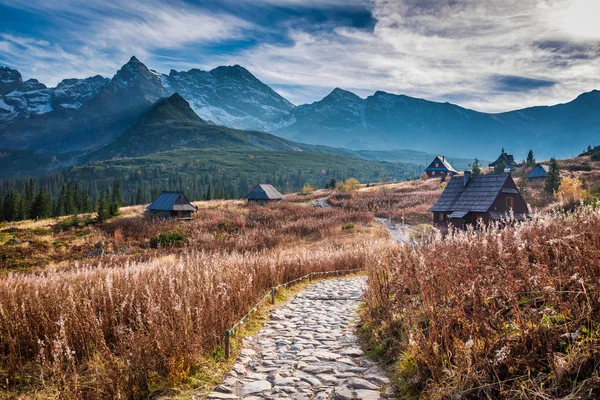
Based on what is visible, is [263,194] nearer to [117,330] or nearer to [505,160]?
[117,330]

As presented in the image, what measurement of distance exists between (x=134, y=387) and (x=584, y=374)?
5048 mm

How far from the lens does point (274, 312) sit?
1012cm

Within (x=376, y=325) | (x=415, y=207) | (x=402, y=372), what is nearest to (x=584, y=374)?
(x=402, y=372)

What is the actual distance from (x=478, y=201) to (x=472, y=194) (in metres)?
1.45

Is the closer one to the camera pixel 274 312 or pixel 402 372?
pixel 402 372

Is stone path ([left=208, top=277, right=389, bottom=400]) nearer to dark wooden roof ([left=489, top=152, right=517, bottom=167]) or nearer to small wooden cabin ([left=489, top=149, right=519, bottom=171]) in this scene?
small wooden cabin ([left=489, top=149, right=519, bottom=171])

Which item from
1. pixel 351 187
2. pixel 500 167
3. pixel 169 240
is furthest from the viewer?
pixel 500 167

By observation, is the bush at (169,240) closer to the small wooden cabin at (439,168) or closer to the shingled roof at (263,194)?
the shingled roof at (263,194)

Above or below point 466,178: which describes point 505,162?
above

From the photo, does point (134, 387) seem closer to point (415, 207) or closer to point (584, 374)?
point (584, 374)

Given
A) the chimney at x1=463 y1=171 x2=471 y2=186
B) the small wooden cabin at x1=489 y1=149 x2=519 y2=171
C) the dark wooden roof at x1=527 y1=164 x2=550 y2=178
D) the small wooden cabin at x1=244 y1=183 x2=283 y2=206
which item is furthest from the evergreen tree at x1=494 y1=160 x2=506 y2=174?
the chimney at x1=463 y1=171 x2=471 y2=186

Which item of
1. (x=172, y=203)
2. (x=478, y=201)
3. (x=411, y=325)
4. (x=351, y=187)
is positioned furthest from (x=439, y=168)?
(x=411, y=325)

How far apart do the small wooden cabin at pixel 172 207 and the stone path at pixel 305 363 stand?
145ft

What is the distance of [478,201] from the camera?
130 ft
